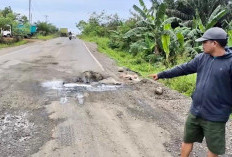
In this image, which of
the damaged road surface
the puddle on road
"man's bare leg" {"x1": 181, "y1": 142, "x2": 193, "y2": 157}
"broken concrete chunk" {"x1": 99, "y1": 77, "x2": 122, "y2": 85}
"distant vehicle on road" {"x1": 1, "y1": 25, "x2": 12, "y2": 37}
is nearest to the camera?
"man's bare leg" {"x1": 181, "y1": 142, "x2": 193, "y2": 157}

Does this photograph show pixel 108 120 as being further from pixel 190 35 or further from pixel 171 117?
pixel 190 35

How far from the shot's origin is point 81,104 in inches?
309

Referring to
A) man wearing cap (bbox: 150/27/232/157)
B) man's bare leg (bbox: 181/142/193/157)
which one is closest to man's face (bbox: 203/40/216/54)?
man wearing cap (bbox: 150/27/232/157)

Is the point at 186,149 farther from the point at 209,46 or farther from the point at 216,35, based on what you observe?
the point at 216,35

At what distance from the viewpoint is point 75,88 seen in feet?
32.2

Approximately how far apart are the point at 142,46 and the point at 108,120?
1176 cm

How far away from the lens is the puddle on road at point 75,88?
8.66 meters

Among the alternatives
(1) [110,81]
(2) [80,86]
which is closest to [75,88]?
(2) [80,86]

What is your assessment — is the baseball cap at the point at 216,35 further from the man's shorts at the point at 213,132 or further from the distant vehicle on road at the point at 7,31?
the distant vehicle on road at the point at 7,31

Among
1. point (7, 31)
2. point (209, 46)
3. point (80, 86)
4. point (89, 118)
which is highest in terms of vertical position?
point (209, 46)

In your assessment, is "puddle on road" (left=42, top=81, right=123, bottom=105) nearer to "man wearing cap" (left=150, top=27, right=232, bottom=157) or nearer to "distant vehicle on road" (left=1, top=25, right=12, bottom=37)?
"man wearing cap" (left=150, top=27, right=232, bottom=157)

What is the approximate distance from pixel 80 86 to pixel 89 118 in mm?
3503

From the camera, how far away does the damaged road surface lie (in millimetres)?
5152

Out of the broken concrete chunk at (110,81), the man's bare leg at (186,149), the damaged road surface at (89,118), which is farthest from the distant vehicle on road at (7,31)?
the man's bare leg at (186,149)
